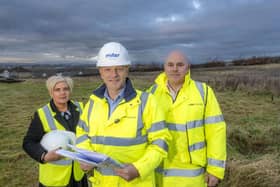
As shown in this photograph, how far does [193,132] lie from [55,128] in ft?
4.69

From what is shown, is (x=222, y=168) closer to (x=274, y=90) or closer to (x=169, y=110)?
(x=169, y=110)

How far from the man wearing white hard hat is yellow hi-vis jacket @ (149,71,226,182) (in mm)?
396

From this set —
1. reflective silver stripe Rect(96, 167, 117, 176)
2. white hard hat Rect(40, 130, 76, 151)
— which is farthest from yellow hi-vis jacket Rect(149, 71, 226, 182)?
white hard hat Rect(40, 130, 76, 151)

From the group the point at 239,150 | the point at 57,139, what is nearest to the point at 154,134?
the point at 57,139

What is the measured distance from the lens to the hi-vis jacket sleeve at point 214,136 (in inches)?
105

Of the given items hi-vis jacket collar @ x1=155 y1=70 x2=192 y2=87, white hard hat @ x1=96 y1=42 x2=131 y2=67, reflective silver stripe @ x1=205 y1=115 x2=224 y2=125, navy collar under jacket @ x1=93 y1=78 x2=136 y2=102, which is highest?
white hard hat @ x1=96 y1=42 x2=131 y2=67

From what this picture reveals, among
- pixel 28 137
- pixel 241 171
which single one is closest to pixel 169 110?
pixel 28 137

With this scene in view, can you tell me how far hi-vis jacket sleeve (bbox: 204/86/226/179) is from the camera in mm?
2668

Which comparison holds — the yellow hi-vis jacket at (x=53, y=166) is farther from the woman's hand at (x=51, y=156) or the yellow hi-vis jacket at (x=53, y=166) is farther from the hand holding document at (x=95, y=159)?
the hand holding document at (x=95, y=159)

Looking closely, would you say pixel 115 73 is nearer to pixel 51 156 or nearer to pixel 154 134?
pixel 154 134

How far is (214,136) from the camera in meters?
2.68

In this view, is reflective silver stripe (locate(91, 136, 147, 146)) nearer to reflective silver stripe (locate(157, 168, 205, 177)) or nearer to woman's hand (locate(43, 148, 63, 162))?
reflective silver stripe (locate(157, 168, 205, 177))

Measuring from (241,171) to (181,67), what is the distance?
260 cm

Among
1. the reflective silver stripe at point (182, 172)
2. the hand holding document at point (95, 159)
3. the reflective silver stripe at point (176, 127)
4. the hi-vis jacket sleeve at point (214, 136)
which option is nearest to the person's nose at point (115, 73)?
the hand holding document at point (95, 159)
